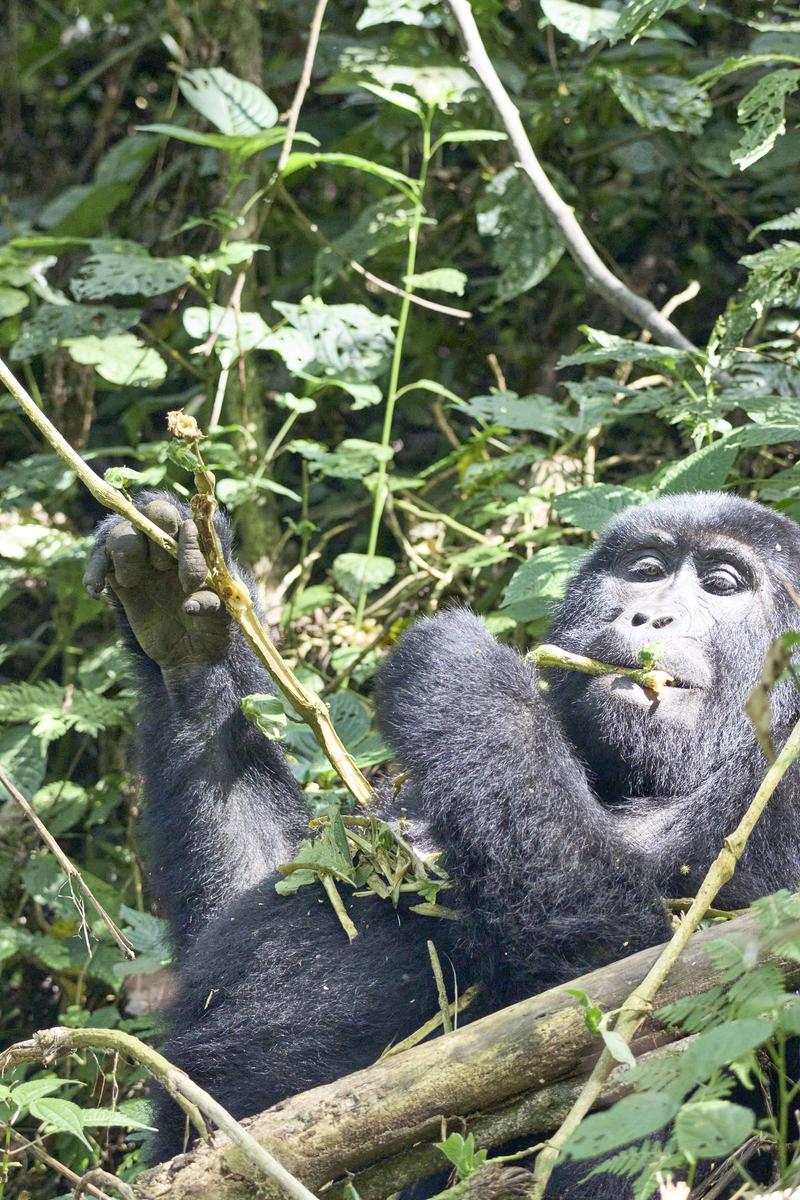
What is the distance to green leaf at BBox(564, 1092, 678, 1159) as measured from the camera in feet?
4.74

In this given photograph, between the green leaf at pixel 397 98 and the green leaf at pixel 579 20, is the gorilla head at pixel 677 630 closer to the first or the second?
the green leaf at pixel 397 98

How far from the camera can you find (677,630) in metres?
2.84

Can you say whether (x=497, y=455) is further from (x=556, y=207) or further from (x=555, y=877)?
(x=555, y=877)

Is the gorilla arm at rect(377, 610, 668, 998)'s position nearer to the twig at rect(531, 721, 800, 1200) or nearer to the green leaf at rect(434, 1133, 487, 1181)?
the twig at rect(531, 721, 800, 1200)

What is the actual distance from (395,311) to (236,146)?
4.58ft

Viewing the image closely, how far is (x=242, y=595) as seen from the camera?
2.66 m

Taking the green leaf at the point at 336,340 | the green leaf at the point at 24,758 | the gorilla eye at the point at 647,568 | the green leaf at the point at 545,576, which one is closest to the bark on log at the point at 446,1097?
the gorilla eye at the point at 647,568

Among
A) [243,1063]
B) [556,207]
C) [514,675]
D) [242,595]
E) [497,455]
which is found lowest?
[243,1063]

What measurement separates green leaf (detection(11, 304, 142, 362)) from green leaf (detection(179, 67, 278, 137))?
27.6 inches

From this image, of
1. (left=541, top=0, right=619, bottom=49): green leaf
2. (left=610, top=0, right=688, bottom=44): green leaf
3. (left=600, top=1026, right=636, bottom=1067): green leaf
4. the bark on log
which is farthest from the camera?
(left=541, top=0, right=619, bottom=49): green leaf

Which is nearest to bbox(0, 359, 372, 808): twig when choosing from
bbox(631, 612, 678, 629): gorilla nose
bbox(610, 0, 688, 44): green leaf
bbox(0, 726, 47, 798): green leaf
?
bbox(631, 612, 678, 629): gorilla nose

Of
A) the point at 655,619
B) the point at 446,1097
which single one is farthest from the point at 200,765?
the point at 446,1097

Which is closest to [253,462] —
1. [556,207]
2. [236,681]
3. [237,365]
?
[237,365]

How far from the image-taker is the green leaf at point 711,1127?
1422 mm
